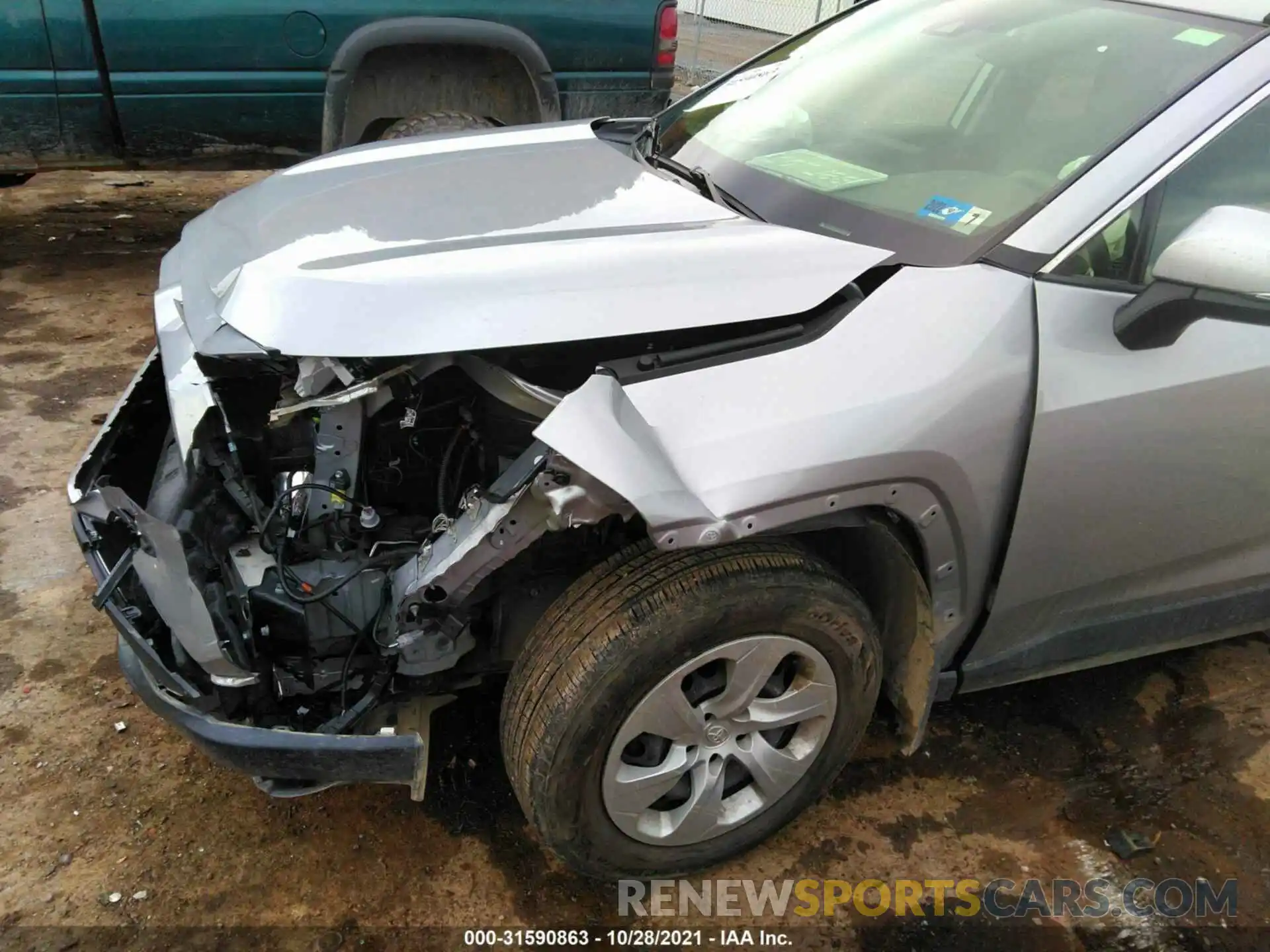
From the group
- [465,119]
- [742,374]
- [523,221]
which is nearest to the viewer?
[742,374]

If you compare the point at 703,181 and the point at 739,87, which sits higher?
the point at 739,87

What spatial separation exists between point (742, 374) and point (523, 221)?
0.73 m

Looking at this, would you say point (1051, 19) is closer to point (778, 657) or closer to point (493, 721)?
point (778, 657)

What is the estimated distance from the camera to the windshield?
2.03 meters

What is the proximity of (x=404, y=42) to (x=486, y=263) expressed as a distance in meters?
→ 3.05

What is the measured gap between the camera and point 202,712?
5.98ft

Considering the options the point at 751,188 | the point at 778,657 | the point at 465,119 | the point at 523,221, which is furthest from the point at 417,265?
the point at 465,119

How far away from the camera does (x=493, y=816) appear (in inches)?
89.5

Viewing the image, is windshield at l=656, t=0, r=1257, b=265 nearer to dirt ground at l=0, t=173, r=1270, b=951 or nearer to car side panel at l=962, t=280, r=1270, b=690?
car side panel at l=962, t=280, r=1270, b=690

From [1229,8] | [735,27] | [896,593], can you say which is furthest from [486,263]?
[735,27]

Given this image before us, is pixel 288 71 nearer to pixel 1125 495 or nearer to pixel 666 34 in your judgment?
pixel 666 34

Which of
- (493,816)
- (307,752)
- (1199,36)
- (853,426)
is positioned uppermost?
(1199,36)

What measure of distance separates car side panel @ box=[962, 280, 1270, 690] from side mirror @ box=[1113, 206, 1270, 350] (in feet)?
0.13

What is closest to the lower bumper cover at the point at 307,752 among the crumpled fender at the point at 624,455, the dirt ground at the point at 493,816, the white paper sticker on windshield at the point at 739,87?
the dirt ground at the point at 493,816
